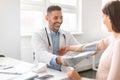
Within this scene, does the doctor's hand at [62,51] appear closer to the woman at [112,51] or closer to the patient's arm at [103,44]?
the patient's arm at [103,44]

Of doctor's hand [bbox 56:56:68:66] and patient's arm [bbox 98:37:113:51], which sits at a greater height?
patient's arm [bbox 98:37:113:51]

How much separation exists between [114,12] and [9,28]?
133cm

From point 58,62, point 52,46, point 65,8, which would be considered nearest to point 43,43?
point 52,46

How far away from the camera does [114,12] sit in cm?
123

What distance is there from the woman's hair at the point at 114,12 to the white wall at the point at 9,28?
4.10 ft

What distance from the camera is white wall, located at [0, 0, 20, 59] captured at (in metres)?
2.11

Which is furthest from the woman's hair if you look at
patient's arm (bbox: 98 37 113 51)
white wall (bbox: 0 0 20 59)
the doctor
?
white wall (bbox: 0 0 20 59)

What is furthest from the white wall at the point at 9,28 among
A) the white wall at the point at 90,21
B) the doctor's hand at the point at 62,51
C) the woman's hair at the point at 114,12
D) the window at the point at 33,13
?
the white wall at the point at 90,21

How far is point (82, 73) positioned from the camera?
4.02 m

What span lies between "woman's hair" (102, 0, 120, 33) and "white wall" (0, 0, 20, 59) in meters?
1.25

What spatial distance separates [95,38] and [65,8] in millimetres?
1059

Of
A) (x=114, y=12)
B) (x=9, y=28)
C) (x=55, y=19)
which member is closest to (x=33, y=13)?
(x=9, y=28)

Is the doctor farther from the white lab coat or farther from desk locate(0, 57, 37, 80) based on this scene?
desk locate(0, 57, 37, 80)

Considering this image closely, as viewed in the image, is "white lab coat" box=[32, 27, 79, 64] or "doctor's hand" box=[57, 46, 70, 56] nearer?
Answer: "white lab coat" box=[32, 27, 79, 64]
